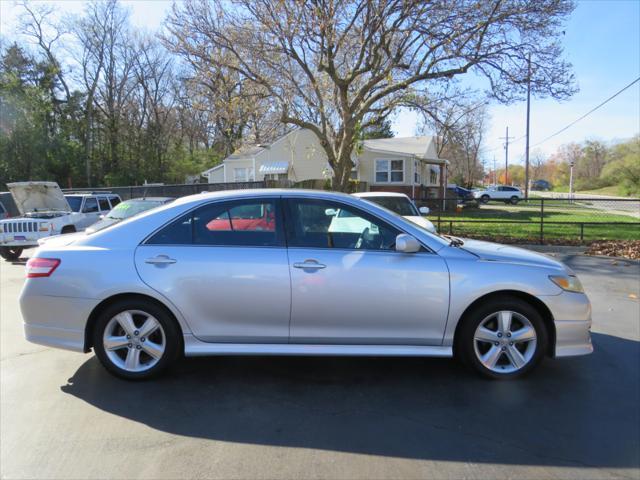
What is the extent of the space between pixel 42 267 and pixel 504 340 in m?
3.97

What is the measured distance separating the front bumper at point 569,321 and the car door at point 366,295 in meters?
0.96

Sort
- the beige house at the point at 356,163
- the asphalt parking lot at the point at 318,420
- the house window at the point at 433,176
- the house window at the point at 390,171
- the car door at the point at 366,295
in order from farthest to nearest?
the house window at the point at 433,176 → the house window at the point at 390,171 → the beige house at the point at 356,163 → the car door at the point at 366,295 → the asphalt parking lot at the point at 318,420

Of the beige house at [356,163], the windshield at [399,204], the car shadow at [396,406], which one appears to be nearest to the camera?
the car shadow at [396,406]

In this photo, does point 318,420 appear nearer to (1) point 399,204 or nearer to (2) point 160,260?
(2) point 160,260

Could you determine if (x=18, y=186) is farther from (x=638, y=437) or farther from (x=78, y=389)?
(x=638, y=437)

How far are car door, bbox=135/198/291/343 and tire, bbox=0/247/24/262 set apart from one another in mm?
9142

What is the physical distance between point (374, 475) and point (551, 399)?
179cm

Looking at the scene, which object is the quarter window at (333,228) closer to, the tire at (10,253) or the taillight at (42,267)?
the taillight at (42,267)

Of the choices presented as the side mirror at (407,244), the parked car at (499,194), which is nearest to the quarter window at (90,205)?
the side mirror at (407,244)

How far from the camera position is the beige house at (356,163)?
2938 centimetres

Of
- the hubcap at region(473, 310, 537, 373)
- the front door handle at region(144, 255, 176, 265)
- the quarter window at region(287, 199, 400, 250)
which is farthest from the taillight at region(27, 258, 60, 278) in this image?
the hubcap at region(473, 310, 537, 373)

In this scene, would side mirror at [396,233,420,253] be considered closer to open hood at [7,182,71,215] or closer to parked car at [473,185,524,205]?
open hood at [7,182,71,215]

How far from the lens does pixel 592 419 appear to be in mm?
3361

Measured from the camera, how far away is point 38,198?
12836 mm
